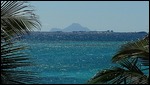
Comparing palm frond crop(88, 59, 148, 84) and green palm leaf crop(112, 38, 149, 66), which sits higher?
green palm leaf crop(112, 38, 149, 66)

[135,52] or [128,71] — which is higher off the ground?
[135,52]

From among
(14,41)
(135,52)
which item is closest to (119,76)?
(135,52)

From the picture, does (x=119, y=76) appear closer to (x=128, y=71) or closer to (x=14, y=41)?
(x=128, y=71)

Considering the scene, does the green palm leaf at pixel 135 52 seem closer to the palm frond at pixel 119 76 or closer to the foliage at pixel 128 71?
the foliage at pixel 128 71

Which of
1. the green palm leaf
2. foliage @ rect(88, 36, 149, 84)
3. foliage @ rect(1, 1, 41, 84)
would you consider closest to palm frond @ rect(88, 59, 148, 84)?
foliage @ rect(88, 36, 149, 84)

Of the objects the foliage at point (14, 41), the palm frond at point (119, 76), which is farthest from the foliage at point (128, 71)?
the foliage at point (14, 41)

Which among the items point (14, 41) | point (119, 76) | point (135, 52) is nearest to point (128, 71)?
point (119, 76)

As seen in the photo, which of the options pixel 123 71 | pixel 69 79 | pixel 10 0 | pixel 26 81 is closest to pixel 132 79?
pixel 123 71

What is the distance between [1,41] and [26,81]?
41cm

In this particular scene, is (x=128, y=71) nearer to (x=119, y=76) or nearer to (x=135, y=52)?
(x=119, y=76)

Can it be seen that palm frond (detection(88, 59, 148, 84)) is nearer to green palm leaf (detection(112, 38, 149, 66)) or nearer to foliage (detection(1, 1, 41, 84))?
green palm leaf (detection(112, 38, 149, 66))

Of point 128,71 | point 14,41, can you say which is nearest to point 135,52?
point 128,71

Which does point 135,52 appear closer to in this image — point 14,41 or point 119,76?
point 119,76

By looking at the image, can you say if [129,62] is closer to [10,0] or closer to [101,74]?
[101,74]
